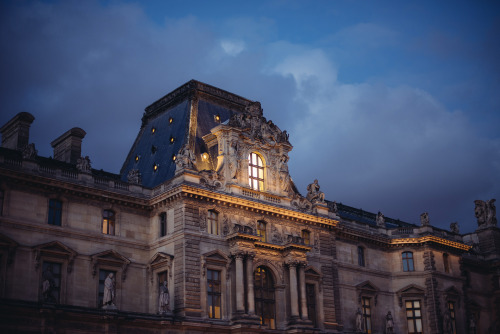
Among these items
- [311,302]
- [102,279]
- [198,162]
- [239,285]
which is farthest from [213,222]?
[311,302]

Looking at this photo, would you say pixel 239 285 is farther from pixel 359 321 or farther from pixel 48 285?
pixel 359 321

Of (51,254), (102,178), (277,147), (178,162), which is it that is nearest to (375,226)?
(277,147)

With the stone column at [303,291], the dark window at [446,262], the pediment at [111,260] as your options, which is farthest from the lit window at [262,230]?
the dark window at [446,262]

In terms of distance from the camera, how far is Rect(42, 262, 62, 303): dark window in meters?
41.7

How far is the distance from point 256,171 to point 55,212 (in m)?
16.7

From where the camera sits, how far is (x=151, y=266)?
5066 centimetres

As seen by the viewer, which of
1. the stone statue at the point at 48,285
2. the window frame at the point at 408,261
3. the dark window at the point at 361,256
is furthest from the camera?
the window frame at the point at 408,261

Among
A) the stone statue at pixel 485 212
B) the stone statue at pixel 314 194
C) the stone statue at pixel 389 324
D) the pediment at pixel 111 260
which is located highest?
the stone statue at pixel 485 212

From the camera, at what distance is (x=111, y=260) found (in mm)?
48688

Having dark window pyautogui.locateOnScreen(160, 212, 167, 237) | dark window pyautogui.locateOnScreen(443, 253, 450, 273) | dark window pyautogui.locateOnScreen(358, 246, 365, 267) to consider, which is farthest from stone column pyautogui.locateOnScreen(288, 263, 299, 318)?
dark window pyautogui.locateOnScreen(443, 253, 450, 273)

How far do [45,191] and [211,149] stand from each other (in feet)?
47.1

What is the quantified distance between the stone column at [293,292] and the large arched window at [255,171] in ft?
23.0

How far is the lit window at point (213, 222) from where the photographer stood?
50888 mm

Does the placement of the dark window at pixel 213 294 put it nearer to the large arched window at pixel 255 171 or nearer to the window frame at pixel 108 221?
the window frame at pixel 108 221
